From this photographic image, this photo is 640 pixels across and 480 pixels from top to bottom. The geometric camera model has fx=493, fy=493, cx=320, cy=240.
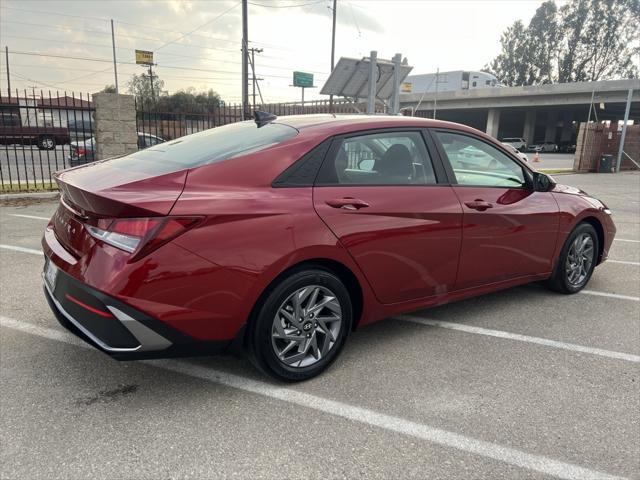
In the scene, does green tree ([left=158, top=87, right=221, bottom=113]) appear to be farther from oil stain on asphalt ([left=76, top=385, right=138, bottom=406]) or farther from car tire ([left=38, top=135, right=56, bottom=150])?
oil stain on asphalt ([left=76, top=385, right=138, bottom=406])

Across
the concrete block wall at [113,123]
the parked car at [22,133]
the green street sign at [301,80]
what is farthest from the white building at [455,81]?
the concrete block wall at [113,123]

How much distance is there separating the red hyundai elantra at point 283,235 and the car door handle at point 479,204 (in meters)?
0.01

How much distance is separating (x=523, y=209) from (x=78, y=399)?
11.2 ft

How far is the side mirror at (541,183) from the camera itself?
4.14m

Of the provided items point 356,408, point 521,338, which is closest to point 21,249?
point 356,408

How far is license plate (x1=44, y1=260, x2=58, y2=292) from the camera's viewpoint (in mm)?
2738

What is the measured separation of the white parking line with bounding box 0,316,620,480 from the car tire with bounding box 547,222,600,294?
2.55 m

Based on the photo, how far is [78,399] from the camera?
2697 millimetres

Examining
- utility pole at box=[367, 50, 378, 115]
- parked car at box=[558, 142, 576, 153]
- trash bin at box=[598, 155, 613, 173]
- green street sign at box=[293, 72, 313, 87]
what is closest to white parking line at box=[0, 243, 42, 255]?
utility pole at box=[367, 50, 378, 115]

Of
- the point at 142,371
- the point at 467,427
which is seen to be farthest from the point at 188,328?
the point at 467,427

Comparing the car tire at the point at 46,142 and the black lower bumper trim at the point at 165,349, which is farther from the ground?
the car tire at the point at 46,142

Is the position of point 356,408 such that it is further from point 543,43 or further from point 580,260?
point 543,43

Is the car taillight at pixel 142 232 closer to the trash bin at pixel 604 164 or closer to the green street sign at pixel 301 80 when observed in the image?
the trash bin at pixel 604 164

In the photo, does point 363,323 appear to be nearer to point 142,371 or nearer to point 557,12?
point 142,371
